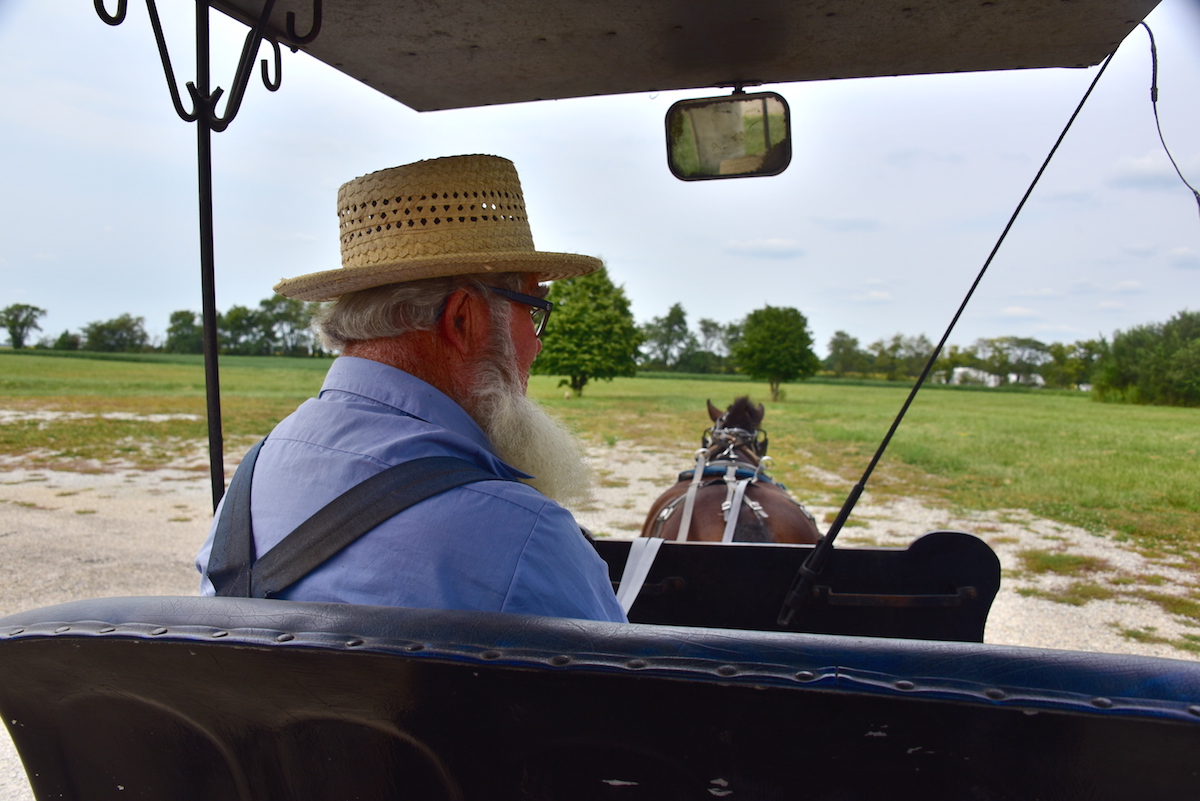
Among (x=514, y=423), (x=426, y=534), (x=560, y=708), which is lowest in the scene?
(x=560, y=708)

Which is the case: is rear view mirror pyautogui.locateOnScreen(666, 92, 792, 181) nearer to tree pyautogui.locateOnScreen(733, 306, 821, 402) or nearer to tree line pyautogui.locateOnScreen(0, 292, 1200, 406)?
tree line pyautogui.locateOnScreen(0, 292, 1200, 406)

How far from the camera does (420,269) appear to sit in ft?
5.31

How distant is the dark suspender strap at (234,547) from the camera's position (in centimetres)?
125

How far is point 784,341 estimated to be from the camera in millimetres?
42125

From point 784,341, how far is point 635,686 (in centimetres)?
4267

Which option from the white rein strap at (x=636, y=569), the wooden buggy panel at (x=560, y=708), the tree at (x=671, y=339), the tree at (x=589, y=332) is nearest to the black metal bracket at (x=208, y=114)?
the wooden buggy panel at (x=560, y=708)

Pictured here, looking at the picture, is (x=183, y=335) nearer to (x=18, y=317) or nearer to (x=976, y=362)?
(x=18, y=317)

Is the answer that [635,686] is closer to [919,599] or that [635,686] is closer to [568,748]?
[568,748]

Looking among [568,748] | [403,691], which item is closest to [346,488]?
[403,691]

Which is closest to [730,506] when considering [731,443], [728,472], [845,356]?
[728,472]

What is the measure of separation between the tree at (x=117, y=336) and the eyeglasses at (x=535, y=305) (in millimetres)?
41023

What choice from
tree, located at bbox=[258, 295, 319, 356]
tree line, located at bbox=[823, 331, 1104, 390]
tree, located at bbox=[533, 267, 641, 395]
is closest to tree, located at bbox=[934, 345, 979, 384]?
tree line, located at bbox=[823, 331, 1104, 390]

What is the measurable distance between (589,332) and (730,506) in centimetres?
3383

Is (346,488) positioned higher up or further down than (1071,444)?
higher up
